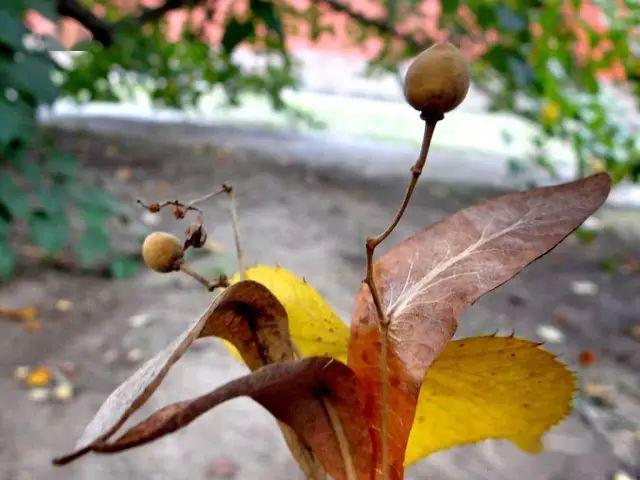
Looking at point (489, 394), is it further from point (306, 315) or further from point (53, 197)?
point (53, 197)

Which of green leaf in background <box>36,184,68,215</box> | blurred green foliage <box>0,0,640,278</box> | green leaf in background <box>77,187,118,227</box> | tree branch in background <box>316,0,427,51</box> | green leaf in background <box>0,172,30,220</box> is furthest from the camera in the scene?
tree branch in background <box>316,0,427,51</box>

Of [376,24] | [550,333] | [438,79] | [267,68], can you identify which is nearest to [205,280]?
[438,79]

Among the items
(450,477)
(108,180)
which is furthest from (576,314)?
(108,180)

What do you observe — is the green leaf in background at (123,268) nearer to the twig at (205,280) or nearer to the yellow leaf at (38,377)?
the yellow leaf at (38,377)

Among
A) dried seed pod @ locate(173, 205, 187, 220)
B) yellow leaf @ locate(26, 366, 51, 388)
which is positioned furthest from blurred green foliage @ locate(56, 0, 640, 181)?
dried seed pod @ locate(173, 205, 187, 220)

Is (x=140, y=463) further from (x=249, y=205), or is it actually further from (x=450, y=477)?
(x=249, y=205)

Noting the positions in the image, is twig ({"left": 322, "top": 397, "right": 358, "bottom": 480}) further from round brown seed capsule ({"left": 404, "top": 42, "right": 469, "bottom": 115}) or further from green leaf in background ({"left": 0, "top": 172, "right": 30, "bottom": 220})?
green leaf in background ({"left": 0, "top": 172, "right": 30, "bottom": 220})

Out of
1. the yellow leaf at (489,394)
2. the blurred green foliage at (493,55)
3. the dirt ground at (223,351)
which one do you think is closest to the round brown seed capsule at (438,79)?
the yellow leaf at (489,394)
